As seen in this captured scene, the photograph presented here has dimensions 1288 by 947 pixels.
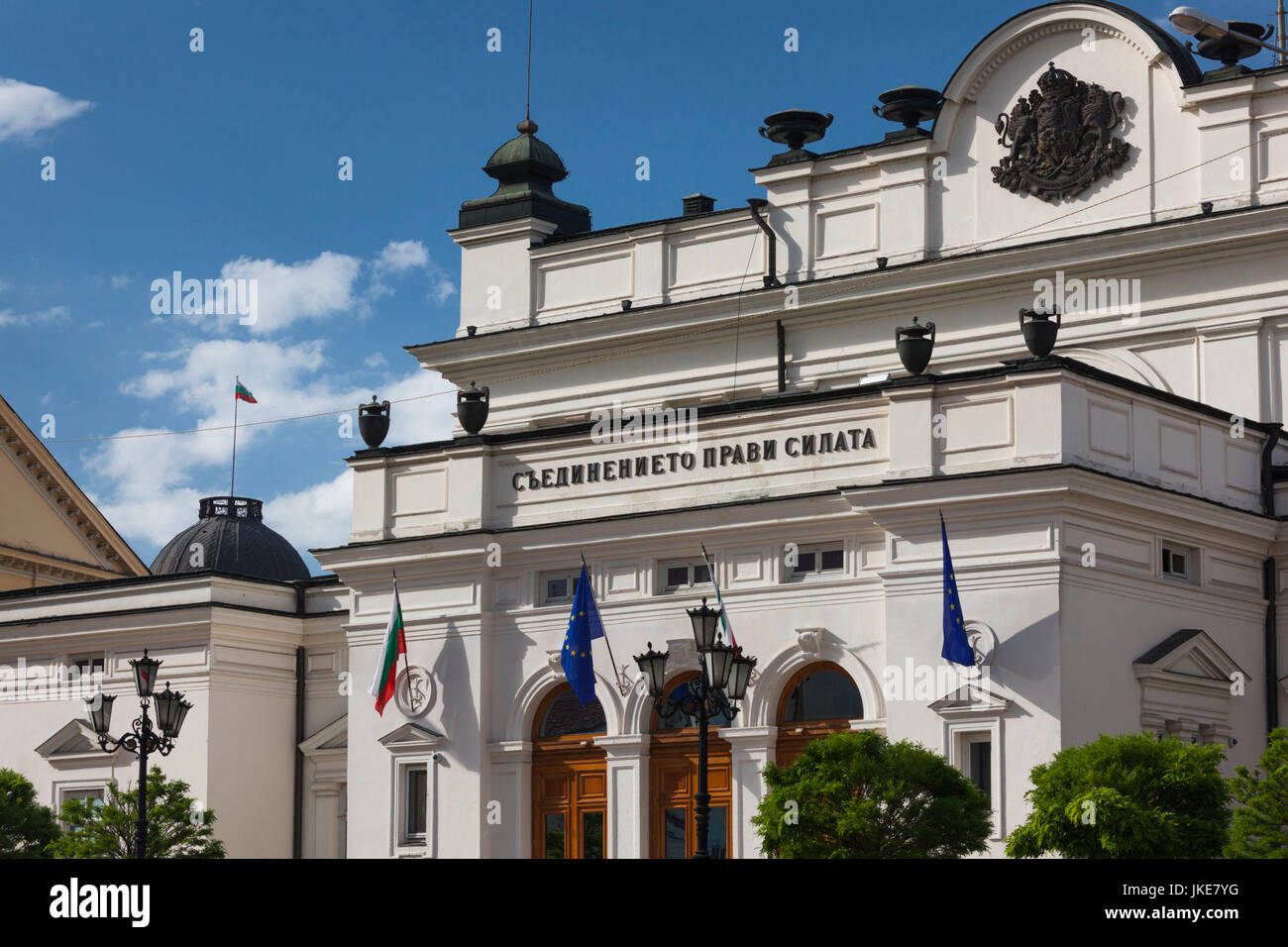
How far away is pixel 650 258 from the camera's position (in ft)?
Result: 131

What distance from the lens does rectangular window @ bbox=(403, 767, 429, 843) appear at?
3250 cm

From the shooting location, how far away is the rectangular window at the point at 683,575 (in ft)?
100

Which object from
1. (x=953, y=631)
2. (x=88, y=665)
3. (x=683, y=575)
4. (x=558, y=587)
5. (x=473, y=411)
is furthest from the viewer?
(x=88, y=665)

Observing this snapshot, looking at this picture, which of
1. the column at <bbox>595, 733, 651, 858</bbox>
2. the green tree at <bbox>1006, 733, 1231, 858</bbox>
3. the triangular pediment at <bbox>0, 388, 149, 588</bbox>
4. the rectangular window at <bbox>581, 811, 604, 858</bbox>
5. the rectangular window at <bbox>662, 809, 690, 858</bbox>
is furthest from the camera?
the triangular pediment at <bbox>0, 388, 149, 588</bbox>

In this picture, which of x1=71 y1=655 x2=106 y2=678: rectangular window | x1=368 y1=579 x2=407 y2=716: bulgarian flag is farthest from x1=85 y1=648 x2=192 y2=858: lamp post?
x1=71 y1=655 x2=106 y2=678: rectangular window

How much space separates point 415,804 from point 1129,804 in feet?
47.2

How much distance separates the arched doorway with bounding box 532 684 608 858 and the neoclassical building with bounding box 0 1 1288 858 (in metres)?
0.06

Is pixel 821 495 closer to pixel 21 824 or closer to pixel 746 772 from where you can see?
pixel 746 772

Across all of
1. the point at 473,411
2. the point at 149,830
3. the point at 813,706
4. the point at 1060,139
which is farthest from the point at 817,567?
the point at 149,830

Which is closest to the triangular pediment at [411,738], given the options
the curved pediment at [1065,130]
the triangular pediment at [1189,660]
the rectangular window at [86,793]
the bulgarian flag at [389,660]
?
the bulgarian flag at [389,660]

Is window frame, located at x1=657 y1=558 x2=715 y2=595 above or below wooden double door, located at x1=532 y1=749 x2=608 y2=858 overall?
above

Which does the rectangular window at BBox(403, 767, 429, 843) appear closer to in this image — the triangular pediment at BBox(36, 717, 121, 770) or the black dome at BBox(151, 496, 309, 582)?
the triangular pediment at BBox(36, 717, 121, 770)

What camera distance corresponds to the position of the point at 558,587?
3203 centimetres
